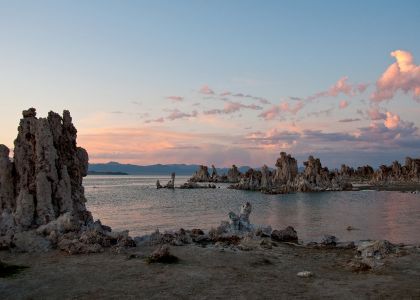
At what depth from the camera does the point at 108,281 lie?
19.1 m

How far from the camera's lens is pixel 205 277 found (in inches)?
787

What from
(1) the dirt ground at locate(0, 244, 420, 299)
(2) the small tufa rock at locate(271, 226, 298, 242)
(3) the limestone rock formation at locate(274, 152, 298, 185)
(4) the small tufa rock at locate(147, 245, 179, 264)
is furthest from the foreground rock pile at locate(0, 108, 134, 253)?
(3) the limestone rock formation at locate(274, 152, 298, 185)

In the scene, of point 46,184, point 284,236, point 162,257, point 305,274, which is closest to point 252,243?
point 284,236

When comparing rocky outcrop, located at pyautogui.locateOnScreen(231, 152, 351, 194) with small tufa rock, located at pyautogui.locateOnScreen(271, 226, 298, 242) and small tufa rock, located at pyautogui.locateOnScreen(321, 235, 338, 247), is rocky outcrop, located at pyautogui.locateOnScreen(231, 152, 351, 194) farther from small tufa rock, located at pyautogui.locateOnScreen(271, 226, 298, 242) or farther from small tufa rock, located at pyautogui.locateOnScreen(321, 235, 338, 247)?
small tufa rock, located at pyautogui.locateOnScreen(321, 235, 338, 247)

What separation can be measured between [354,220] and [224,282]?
1642 inches

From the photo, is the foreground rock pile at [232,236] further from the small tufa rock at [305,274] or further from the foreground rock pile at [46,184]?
the small tufa rock at [305,274]

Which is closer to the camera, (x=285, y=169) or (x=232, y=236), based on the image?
(x=232, y=236)

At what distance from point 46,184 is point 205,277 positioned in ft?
54.2

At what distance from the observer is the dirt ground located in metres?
17.3

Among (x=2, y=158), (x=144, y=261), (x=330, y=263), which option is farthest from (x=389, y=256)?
(x=2, y=158)

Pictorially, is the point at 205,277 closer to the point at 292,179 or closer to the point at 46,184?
the point at 46,184

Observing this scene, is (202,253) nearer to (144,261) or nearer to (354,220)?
(144,261)

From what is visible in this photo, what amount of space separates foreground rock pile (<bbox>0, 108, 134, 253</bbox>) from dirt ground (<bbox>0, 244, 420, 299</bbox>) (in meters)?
3.61

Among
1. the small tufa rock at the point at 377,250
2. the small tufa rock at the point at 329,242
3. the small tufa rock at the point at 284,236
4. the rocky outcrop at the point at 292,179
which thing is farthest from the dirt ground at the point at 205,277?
the rocky outcrop at the point at 292,179
